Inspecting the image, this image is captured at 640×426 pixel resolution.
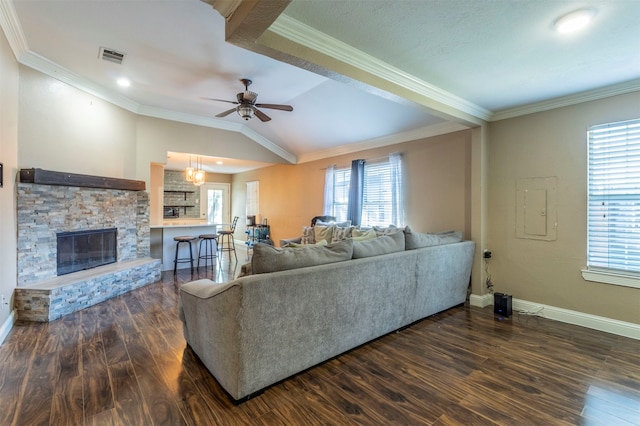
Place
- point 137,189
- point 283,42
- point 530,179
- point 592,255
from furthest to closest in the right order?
point 137,189
point 530,179
point 592,255
point 283,42

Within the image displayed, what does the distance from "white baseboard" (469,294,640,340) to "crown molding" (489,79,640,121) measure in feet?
8.07

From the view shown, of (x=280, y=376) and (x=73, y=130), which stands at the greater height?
(x=73, y=130)

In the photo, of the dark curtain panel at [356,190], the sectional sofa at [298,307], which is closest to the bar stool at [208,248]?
the dark curtain panel at [356,190]

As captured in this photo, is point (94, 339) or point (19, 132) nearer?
point (94, 339)

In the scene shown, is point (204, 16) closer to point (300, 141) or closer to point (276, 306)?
point (276, 306)

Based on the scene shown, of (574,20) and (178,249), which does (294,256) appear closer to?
(574,20)

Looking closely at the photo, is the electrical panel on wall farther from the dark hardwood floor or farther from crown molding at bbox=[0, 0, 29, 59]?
crown molding at bbox=[0, 0, 29, 59]

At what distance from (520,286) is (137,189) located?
241 inches

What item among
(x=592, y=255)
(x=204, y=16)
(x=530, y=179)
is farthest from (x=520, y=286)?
(x=204, y=16)

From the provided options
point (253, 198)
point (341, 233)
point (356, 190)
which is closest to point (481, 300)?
point (341, 233)

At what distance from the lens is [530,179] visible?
375 centimetres

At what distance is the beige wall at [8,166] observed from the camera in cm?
292

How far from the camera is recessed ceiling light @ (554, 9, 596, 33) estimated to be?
6.51 feet

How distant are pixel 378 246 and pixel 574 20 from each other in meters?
2.28
